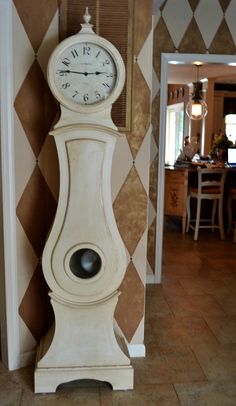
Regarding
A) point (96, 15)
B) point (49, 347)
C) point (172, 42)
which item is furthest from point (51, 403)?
point (172, 42)

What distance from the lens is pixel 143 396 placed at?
88.7 inches

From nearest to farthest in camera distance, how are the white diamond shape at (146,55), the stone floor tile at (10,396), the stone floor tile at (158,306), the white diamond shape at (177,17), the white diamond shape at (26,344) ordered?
the stone floor tile at (10,396), the white diamond shape at (146,55), the white diamond shape at (26,344), the stone floor tile at (158,306), the white diamond shape at (177,17)

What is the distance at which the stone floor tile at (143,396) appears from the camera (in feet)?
7.20

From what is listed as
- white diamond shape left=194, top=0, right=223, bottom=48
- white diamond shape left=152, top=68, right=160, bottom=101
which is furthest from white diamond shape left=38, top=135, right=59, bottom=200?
white diamond shape left=194, top=0, right=223, bottom=48

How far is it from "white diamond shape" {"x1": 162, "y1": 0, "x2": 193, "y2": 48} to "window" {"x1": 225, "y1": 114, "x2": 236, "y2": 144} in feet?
20.1

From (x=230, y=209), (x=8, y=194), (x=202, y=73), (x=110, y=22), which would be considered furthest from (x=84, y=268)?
(x=202, y=73)

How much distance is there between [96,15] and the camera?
2.30 meters

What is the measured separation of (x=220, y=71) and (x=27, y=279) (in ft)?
21.8

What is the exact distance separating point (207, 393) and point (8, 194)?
4.81 feet

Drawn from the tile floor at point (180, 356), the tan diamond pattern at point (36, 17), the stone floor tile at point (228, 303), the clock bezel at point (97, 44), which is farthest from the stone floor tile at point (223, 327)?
the tan diamond pattern at point (36, 17)

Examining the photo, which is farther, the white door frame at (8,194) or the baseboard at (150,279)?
the baseboard at (150,279)

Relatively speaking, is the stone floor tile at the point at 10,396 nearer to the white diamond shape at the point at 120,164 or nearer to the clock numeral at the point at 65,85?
the white diamond shape at the point at 120,164

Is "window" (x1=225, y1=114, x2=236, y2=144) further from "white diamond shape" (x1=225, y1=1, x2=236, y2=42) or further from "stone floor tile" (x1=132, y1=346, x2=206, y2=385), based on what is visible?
"stone floor tile" (x1=132, y1=346, x2=206, y2=385)

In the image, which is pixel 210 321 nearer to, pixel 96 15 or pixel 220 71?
pixel 96 15
